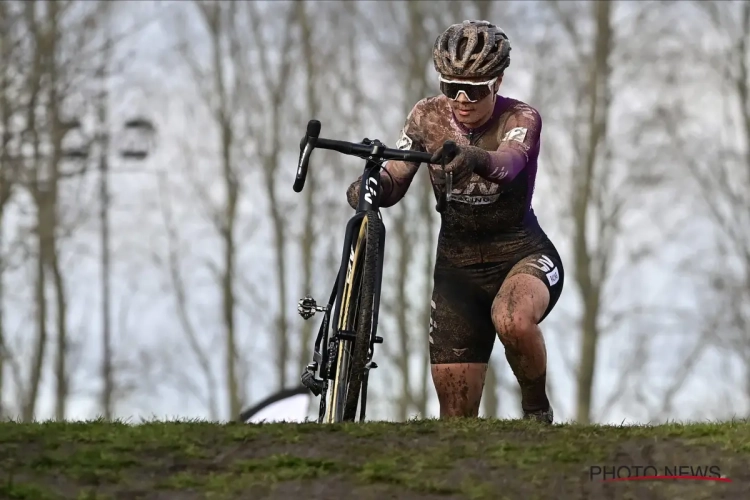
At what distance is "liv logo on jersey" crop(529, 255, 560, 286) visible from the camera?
788 cm

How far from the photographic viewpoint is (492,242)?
8.10m

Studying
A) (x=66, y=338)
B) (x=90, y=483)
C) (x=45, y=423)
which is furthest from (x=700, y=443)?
(x=66, y=338)

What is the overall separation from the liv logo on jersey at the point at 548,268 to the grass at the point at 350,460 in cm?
143

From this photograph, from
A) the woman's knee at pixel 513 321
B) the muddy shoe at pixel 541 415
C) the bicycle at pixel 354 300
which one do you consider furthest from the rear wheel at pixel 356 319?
the muddy shoe at pixel 541 415

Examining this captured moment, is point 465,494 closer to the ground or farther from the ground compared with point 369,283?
closer to the ground

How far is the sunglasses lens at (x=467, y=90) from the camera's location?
7.83m

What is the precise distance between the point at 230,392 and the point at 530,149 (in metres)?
29.8

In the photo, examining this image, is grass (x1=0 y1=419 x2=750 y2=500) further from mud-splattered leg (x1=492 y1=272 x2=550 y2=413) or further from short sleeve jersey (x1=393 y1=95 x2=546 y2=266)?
short sleeve jersey (x1=393 y1=95 x2=546 y2=266)

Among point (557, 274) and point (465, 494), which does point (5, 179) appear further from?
point (465, 494)

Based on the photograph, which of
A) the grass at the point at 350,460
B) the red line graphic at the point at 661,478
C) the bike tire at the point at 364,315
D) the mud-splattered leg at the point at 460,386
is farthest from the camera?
the mud-splattered leg at the point at 460,386

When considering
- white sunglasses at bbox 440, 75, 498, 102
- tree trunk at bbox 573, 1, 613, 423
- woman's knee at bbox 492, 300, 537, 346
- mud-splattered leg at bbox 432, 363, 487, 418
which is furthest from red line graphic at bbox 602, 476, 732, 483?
tree trunk at bbox 573, 1, 613, 423

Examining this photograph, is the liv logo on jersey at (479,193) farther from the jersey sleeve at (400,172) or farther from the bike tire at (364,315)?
the bike tire at (364,315)

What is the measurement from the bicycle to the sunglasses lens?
1.74 feet

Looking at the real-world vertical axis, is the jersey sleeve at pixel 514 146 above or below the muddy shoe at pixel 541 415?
above
